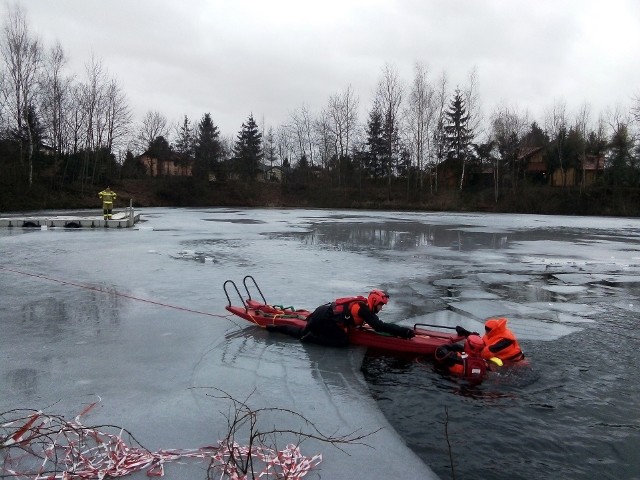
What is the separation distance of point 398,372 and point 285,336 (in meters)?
1.68

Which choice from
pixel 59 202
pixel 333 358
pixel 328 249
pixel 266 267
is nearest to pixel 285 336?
pixel 333 358

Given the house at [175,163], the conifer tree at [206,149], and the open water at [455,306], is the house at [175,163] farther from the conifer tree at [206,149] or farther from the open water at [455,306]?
the open water at [455,306]

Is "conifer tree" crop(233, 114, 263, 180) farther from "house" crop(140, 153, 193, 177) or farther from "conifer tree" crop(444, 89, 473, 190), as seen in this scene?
"conifer tree" crop(444, 89, 473, 190)

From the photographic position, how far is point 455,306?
811cm

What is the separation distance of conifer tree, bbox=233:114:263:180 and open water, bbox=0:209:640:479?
4403 cm

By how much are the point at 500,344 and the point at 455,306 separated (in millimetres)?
2927

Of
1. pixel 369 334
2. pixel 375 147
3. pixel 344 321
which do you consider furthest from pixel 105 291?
pixel 375 147

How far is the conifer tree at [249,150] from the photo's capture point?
61719 millimetres

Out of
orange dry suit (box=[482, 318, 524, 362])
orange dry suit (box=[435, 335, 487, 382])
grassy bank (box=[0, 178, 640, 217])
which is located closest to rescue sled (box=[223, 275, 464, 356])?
orange dry suit (box=[435, 335, 487, 382])

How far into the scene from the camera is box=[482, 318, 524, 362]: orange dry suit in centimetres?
518

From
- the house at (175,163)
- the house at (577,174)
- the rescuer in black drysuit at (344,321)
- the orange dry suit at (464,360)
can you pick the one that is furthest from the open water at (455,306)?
the house at (175,163)

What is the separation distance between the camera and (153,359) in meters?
5.45

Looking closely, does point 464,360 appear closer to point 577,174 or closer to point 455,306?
point 455,306

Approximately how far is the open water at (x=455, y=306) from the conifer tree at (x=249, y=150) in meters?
44.0
